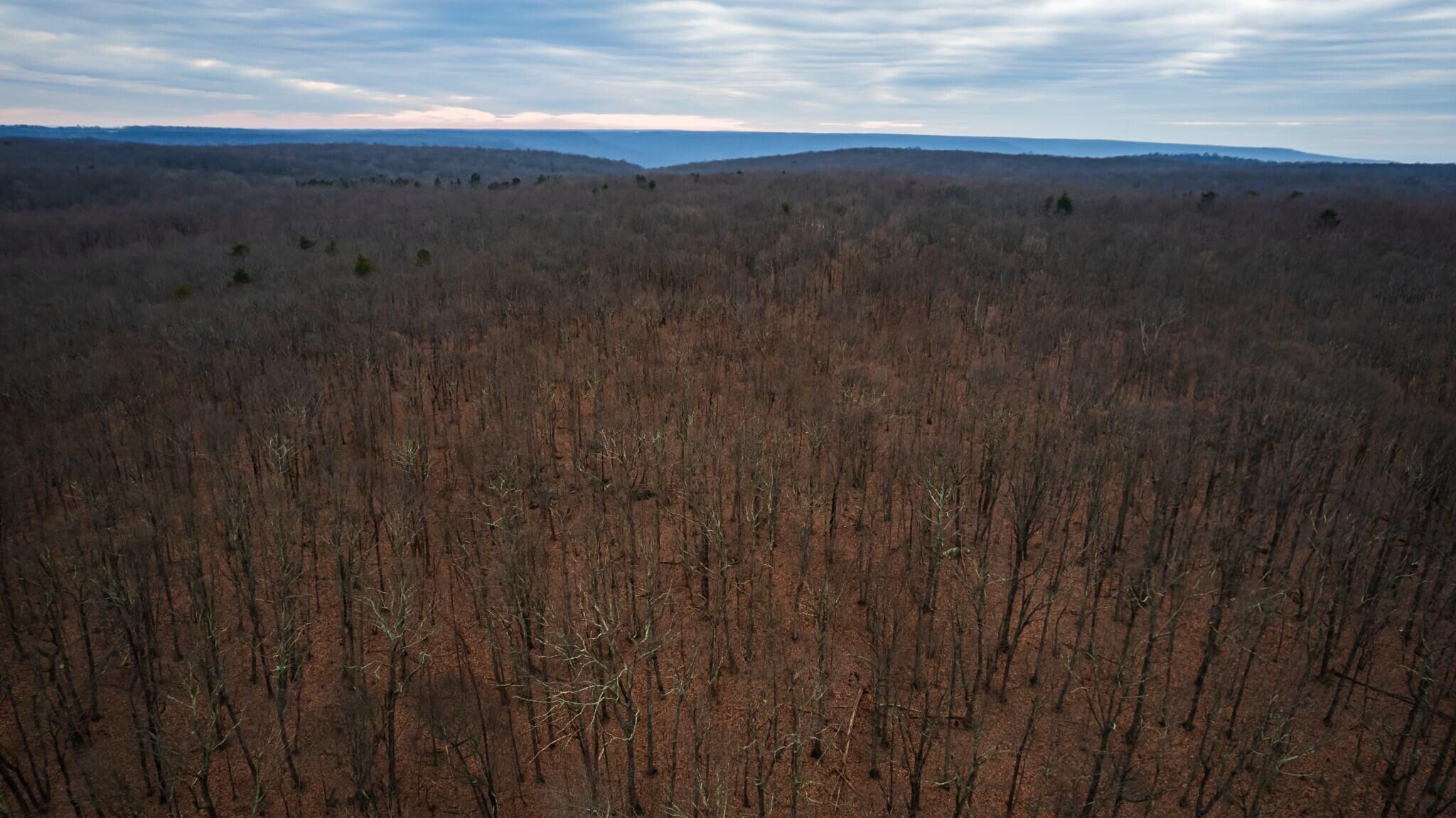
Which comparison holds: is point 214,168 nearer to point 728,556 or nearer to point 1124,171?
point 728,556

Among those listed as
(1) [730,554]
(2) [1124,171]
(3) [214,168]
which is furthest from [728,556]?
(2) [1124,171]

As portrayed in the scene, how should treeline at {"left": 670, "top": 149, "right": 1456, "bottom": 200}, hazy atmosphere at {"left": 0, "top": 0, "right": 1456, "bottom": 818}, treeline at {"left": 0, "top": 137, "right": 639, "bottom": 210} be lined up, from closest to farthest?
hazy atmosphere at {"left": 0, "top": 0, "right": 1456, "bottom": 818}, treeline at {"left": 0, "top": 137, "right": 639, "bottom": 210}, treeline at {"left": 670, "top": 149, "right": 1456, "bottom": 200}

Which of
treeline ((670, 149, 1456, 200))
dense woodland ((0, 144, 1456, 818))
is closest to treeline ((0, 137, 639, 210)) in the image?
treeline ((670, 149, 1456, 200))

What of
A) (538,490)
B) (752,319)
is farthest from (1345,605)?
(752,319)

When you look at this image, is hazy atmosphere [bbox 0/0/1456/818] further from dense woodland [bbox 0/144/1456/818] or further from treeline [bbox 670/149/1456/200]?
treeline [bbox 670/149/1456/200]

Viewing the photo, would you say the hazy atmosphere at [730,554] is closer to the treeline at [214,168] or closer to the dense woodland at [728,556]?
the dense woodland at [728,556]
